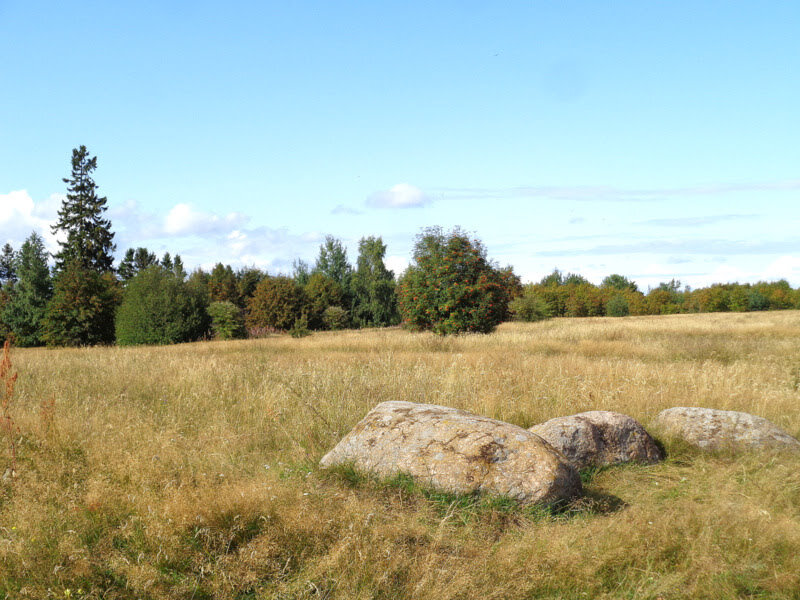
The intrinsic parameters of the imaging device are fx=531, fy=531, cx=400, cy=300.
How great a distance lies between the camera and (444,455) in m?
4.51

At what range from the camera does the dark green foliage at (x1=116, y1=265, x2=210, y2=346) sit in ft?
91.1

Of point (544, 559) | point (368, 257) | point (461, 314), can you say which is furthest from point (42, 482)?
point (368, 257)

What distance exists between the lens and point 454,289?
20.2 metres

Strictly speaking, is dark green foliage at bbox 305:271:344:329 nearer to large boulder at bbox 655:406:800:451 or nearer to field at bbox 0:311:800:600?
field at bbox 0:311:800:600

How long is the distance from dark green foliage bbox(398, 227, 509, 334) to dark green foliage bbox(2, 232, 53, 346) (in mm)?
26252

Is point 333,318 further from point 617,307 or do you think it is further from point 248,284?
point 617,307

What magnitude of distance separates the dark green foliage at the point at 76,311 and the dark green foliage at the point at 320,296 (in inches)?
621

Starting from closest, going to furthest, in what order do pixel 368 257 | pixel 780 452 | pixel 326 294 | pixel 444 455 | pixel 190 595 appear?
pixel 190 595, pixel 444 455, pixel 780 452, pixel 326 294, pixel 368 257

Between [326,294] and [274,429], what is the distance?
4130 cm

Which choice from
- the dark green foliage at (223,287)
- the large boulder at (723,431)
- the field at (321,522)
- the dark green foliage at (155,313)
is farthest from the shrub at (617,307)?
the field at (321,522)

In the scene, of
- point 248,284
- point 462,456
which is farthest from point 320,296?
point 462,456

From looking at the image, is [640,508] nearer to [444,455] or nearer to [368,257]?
[444,455]

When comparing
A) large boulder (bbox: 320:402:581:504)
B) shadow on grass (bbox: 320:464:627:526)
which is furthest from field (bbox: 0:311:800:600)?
large boulder (bbox: 320:402:581:504)

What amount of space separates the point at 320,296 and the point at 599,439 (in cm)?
4253
